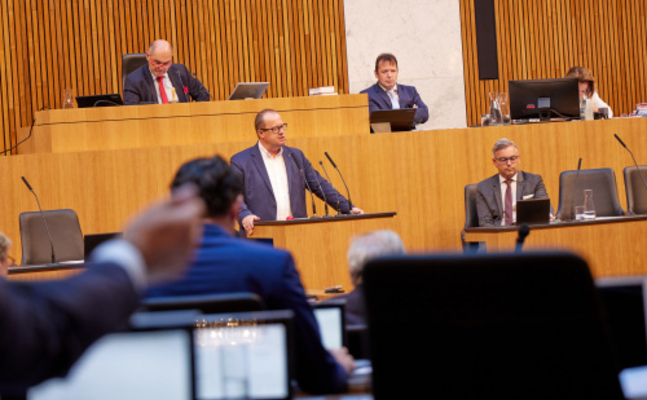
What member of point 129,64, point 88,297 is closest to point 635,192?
point 129,64

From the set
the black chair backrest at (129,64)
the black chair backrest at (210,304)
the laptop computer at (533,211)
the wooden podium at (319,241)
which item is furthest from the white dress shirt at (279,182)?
the black chair backrest at (210,304)

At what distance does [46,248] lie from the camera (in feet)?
21.2

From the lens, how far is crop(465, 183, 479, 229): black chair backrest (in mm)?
6879

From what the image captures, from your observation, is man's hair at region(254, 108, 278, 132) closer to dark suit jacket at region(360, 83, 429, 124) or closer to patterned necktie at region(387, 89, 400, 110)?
dark suit jacket at region(360, 83, 429, 124)

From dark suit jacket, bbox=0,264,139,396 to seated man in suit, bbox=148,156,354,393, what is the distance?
1.24 meters

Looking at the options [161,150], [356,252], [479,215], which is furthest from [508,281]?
[161,150]

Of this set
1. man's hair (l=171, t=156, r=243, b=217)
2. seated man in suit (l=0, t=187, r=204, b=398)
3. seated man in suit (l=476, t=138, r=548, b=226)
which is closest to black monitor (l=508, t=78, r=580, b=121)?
seated man in suit (l=476, t=138, r=548, b=226)

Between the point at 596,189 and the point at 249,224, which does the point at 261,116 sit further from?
the point at 596,189

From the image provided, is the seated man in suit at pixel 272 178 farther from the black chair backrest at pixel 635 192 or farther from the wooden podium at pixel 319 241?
the black chair backrest at pixel 635 192

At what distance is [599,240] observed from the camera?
623cm

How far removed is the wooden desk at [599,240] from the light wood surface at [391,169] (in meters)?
1.24

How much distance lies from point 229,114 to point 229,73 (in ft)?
10.5

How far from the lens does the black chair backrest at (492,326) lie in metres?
1.45

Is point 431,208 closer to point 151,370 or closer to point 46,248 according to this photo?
point 46,248
